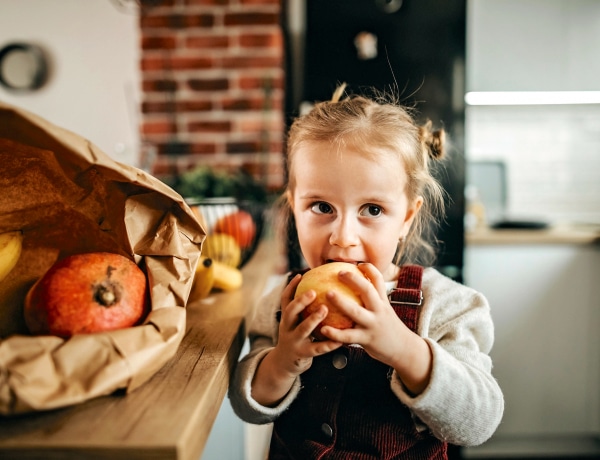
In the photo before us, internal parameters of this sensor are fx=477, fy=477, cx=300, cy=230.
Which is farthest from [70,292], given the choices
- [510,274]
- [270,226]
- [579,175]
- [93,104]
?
[579,175]

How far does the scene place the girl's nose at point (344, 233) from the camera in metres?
0.71

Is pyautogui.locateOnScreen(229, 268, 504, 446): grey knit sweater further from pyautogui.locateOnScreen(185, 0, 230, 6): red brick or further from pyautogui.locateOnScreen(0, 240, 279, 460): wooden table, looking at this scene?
pyautogui.locateOnScreen(185, 0, 230, 6): red brick

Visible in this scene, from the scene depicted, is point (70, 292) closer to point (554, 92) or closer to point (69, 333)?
point (69, 333)

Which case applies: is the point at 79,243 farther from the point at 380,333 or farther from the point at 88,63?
the point at 88,63

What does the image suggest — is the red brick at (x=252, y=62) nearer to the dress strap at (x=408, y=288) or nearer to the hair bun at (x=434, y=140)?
the hair bun at (x=434, y=140)

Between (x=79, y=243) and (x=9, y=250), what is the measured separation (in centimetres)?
8

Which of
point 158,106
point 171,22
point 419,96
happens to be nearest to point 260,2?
point 171,22

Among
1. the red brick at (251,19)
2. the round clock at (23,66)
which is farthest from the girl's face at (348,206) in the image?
the round clock at (23,66)

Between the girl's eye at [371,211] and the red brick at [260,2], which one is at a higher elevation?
the red brick at [260,2]

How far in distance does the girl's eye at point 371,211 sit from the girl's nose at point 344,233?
4 centimetres

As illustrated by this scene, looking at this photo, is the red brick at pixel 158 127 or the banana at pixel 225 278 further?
the red brick at pixel 158 127

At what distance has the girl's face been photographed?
2.38 ft

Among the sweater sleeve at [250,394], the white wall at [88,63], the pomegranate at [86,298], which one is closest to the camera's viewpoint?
the pomegranate at [86,298]

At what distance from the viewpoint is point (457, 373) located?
0.65 metres
